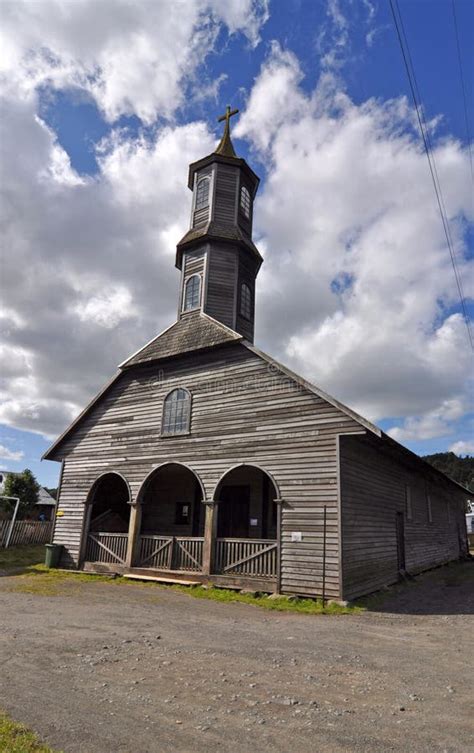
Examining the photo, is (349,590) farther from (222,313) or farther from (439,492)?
(439,492)

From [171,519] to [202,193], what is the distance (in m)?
14.3

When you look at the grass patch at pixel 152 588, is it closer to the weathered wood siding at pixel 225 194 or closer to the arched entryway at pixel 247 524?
the arched entryway at pixel 247 524

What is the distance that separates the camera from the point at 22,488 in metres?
32.7

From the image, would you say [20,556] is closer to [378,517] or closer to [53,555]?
[53,555]

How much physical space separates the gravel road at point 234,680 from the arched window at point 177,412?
659 cm

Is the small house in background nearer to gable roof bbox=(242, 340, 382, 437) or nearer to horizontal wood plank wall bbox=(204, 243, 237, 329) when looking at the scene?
horizontal wood plank wall bbox=(204, 243, 237, 329)

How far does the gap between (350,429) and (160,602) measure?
636 centimetres

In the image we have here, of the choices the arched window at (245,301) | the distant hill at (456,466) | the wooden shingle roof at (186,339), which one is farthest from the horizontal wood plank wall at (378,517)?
the distant hill at (456,466)

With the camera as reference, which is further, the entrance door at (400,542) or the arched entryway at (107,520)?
the entrance door at (400,542)

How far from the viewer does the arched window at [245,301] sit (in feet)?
67.6

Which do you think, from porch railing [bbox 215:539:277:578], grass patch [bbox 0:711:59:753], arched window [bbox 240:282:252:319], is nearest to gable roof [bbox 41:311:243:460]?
arched window [bbox 240:282:252:319]

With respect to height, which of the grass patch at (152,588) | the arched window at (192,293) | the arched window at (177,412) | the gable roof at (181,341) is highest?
the arched window at (192,293)

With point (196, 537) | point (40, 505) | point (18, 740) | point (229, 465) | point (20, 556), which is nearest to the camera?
point (18, 740)

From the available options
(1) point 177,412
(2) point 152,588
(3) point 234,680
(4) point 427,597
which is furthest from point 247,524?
(3) point 234,680
